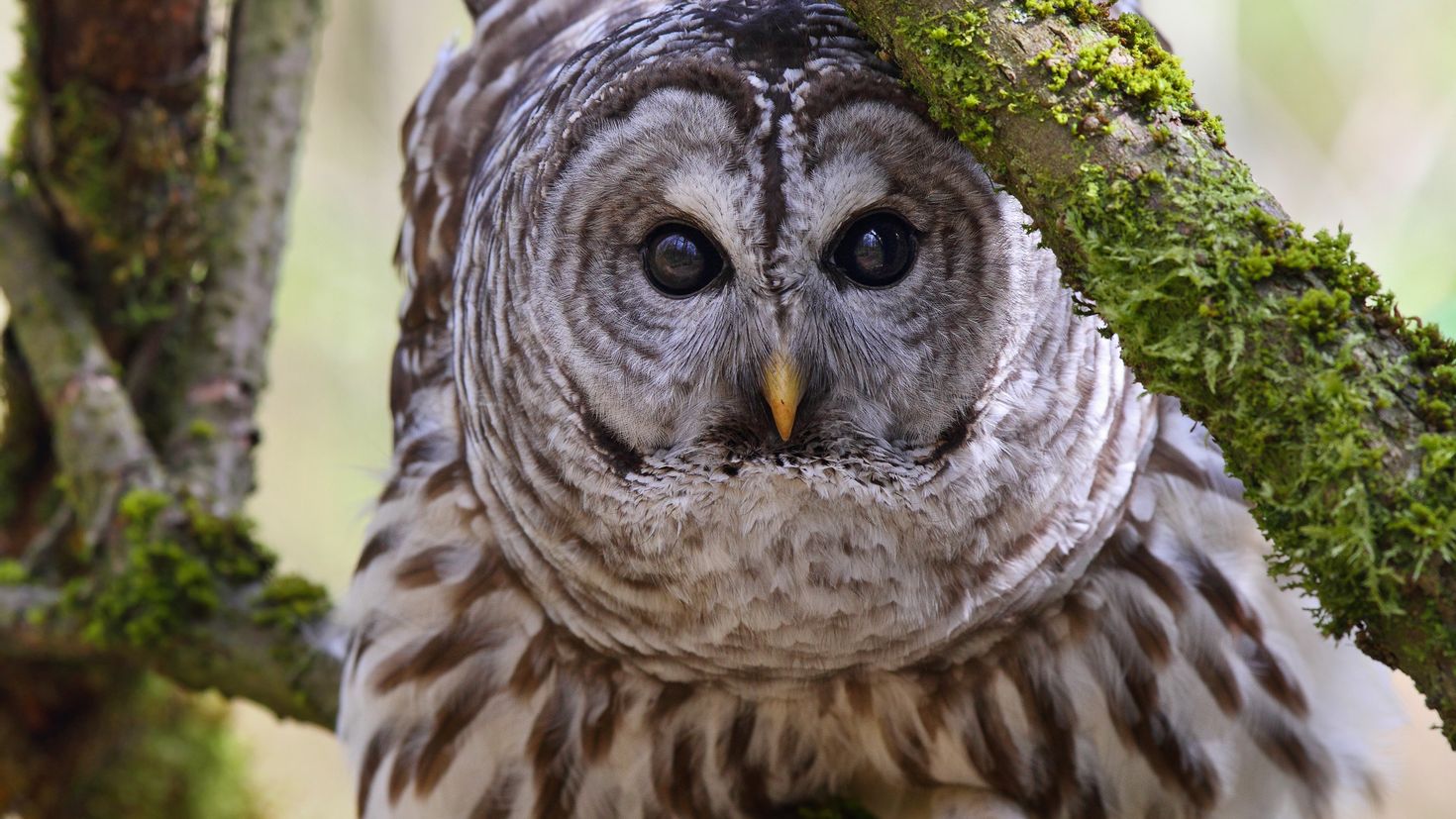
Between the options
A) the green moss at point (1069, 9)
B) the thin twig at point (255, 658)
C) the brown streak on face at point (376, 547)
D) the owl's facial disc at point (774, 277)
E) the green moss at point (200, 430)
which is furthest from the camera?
the green moss at point (200, 430)

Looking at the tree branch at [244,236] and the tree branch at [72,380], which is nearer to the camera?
the tree branch at [72,380]

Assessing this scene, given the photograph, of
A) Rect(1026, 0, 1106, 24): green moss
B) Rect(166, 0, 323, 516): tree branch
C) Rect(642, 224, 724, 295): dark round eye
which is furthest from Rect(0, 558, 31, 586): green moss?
Rect(1026, 0, 1106, 24): green moss

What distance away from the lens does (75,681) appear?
121 inches

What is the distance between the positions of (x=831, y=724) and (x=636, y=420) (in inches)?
24.0

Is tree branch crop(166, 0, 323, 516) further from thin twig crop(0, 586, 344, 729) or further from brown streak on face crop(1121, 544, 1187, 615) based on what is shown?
brown streak on face crop(1121, 544, 1187, 615)

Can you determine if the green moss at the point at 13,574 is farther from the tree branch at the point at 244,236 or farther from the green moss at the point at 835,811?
the green moss at the point at 835,811

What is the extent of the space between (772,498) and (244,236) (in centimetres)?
170

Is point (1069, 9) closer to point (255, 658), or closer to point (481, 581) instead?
point (481, 581)

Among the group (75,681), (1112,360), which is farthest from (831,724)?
(75,681)

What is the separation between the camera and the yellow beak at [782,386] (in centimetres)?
164

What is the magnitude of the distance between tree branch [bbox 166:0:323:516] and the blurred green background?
685mm

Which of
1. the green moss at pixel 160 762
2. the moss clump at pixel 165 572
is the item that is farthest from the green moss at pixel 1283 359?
the green moss at pixel 160 762

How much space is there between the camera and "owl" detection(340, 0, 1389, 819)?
1647 millimetres

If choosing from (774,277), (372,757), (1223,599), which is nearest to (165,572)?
(372,757)
